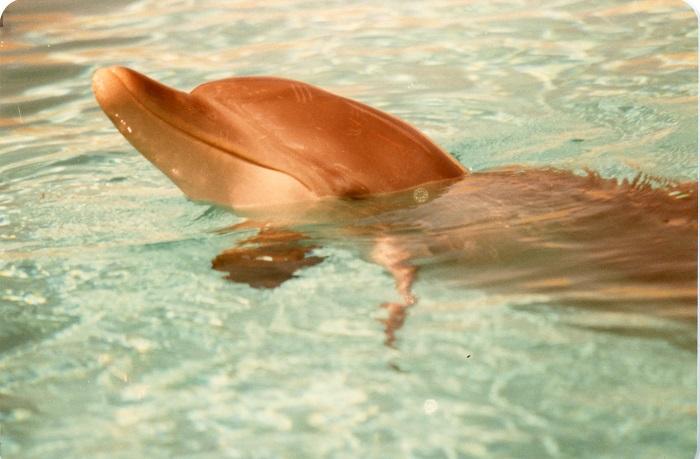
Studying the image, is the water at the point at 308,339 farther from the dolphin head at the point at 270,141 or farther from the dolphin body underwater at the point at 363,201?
the dolphin head at the point at 270,141

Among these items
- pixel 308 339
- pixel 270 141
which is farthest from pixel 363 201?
pixel 308 339

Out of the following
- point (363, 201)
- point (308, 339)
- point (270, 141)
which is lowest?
point (308, 339)

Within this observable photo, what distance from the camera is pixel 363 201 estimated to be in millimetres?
4227

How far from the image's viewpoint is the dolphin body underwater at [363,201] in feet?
13.2

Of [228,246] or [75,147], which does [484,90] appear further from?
[228,246]

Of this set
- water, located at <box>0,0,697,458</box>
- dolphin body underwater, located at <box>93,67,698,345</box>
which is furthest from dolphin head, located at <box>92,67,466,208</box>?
water, located at <box>0,0,697,458</box>

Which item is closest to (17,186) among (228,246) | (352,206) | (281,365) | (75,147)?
(75,147)

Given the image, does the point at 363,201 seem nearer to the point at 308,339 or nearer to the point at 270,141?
the point at 270,141

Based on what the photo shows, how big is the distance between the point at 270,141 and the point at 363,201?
0.44 meters

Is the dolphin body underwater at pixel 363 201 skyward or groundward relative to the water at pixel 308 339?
skyward

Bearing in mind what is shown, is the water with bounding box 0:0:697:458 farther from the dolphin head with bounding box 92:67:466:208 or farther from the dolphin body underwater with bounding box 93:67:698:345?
the dolphin head with bounding box 92:67:466:208

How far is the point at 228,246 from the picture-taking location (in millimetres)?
4273

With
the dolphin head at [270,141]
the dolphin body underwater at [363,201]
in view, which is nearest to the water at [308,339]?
the dolphin body underwater at [363,201]

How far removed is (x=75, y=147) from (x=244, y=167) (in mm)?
2913
